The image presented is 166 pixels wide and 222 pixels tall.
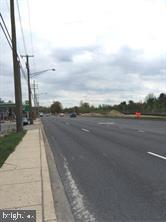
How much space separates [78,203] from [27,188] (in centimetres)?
159

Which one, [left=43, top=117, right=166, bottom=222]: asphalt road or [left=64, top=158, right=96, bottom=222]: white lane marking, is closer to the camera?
[left=64, top=158, right=96, bottom=222]: white lane marking

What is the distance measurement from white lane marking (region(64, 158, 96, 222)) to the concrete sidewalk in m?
0.44

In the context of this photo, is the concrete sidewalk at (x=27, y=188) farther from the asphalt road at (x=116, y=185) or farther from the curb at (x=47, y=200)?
the asphalt road at (x=116, y=185)

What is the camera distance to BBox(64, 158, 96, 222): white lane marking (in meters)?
7.00

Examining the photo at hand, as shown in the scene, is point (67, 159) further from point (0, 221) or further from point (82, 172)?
point (0, 221)

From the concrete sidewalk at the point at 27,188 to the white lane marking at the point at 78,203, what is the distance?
44cm

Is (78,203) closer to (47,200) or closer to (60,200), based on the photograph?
(60,200)

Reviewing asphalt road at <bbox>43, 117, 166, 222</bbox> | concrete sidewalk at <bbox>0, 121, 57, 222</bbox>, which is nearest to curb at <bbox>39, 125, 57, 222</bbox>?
concrete sidewalk at <bbox>0, 121, 57, 222</bbox>

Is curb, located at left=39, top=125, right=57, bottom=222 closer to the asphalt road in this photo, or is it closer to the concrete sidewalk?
the concrete sidewalk

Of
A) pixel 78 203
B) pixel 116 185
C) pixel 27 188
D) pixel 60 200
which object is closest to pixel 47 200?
pixel 60 200

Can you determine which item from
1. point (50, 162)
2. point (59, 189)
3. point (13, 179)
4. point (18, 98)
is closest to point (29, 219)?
point (59, 189)

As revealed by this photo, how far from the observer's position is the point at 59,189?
9.51m

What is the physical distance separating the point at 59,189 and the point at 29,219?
9.14 feet

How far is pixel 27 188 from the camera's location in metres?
9.16
